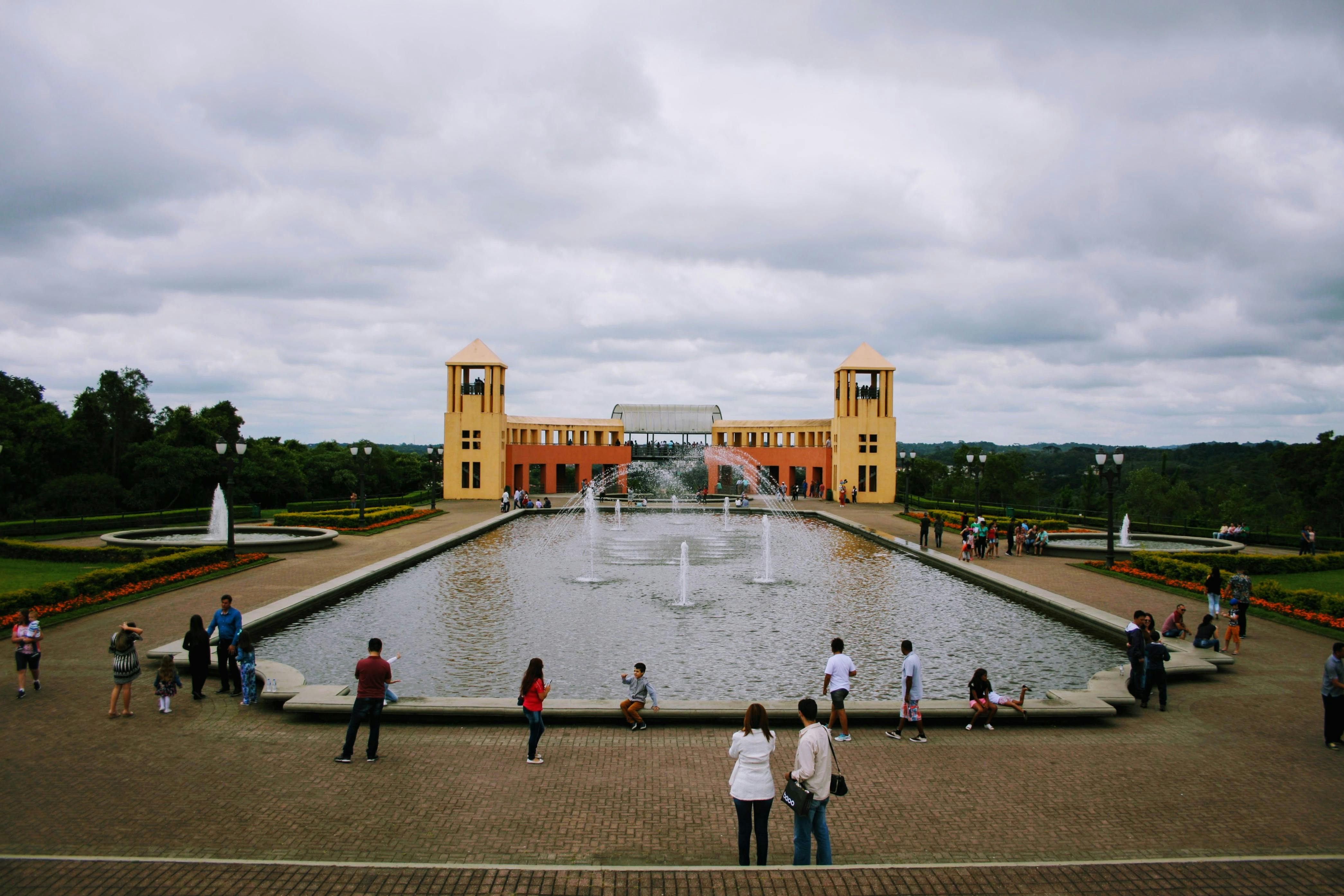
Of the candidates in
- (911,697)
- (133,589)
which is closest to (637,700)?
(911,697)

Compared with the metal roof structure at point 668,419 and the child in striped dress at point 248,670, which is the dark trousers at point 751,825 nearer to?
the child in striped dress at point 248,670

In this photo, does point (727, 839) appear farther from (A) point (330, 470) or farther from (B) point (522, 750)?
(A) point (330, 470)

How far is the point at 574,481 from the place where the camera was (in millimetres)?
57406

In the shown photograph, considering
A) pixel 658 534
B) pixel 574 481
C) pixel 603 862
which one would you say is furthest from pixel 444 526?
pixel 603 862

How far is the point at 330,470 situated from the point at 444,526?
27637 millimetres

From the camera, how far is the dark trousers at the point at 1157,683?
10.3m

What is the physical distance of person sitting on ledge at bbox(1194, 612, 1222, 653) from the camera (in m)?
13.0

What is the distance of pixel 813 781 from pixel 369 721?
5.20 m

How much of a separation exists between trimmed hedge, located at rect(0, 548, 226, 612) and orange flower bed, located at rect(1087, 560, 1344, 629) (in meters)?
22.8

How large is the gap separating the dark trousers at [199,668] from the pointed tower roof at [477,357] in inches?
1584

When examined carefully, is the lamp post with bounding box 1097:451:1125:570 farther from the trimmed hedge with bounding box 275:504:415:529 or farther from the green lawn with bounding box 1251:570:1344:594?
the trimmed hedge with bounding box 275:504:415:529

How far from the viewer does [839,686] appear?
30.4 feet

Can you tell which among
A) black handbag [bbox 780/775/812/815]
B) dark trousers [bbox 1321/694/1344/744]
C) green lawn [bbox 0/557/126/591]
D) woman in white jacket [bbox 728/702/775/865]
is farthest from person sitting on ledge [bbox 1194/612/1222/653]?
green lawn [bbox 0/557/126/591]

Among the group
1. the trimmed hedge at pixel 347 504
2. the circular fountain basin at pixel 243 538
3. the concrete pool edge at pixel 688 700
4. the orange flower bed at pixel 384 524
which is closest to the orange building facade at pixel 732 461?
the trimmed hedge at pixel 347 504
